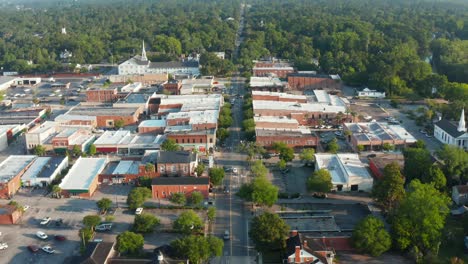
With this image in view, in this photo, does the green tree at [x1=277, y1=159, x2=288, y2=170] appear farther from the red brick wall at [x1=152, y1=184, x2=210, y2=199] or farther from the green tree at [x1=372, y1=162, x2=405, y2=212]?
the green tree at [x1=372, y1=162, x2=405, y2=212]

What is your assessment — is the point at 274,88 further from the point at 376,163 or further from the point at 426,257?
the point at 426,257

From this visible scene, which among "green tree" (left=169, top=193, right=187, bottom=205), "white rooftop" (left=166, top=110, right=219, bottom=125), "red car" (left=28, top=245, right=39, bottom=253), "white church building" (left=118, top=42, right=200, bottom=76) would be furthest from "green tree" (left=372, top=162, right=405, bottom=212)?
"white church building" (left=118, top=42, right=200, bottom=76)

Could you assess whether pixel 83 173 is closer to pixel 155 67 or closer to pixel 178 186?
pixel 178 186

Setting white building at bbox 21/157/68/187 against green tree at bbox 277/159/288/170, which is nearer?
white building at bbox 21/157/68/187

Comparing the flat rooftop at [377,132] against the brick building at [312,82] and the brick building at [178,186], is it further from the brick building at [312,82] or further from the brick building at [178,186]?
the brick building at [312,82]

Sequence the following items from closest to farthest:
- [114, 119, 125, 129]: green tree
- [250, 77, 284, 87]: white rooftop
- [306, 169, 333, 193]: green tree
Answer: [306, 169, 333, 193]: green tree < [114, 119, 125, 129]: green tree < [250, 77, 284, 87]: white rooftop

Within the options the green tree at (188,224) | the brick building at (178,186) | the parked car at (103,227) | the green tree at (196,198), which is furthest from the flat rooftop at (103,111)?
the green tree at (188,224)
